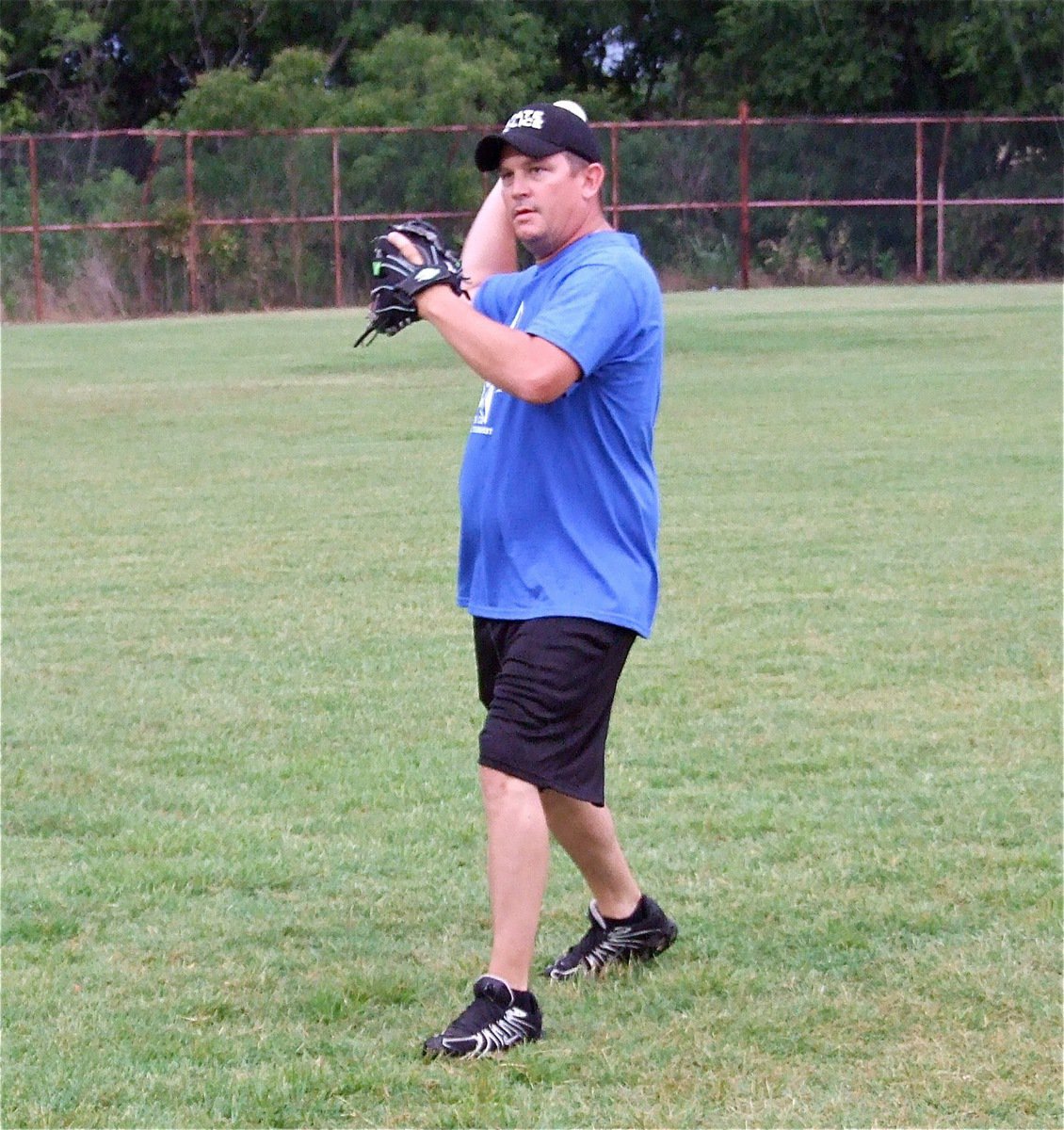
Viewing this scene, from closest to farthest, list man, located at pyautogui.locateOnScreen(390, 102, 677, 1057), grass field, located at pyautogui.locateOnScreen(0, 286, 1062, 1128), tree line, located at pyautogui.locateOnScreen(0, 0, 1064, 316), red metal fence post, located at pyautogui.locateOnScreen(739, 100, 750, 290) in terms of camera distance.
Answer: grass field, located at pyautogui.locateOnScreen(0, 286, 1062, 1128) → man, located at pyautogui.locateOnScreen(390, 102, 677, 1057) → tree line, located at pyautogui.locateOnScreen(0, 0, 1064, 316) → red metal fence post, located at pyautogui.locateOnScreen(739, 100, 750, 290)

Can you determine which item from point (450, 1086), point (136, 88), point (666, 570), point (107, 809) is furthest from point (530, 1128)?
point (136, 88)

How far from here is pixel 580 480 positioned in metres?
4.28

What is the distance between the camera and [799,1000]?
4.36 m

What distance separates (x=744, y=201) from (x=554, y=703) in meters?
33.7

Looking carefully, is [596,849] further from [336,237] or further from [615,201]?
[615,201]

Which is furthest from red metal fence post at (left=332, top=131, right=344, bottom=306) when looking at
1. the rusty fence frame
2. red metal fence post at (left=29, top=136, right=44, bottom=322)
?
red metal fence post at (left=29, top=136, right=44, bottom=322)

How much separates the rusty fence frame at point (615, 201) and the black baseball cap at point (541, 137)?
29922mm

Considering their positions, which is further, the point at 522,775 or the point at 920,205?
the point at 920,205

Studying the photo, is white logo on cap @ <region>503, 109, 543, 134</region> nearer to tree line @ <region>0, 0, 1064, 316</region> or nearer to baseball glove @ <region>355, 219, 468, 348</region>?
baseball glove @ <region>355, 219, 468, 348</region>

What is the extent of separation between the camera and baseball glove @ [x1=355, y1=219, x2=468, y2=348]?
13.6ft

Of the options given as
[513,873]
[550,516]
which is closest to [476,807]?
[513,873]

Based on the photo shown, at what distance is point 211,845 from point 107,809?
1.82ft

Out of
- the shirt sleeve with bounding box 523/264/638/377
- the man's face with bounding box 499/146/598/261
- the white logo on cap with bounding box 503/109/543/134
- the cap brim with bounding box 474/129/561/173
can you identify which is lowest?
the shirt sleeve with bounding box 523/264/638/377

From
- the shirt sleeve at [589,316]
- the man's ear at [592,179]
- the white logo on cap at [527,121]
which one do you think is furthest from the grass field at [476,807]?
the white logo on cap at [527,121]
